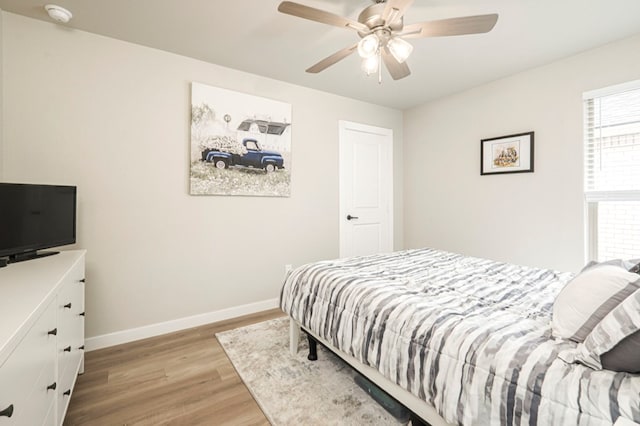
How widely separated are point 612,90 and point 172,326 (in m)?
4.39

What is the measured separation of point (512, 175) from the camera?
306 centimetres

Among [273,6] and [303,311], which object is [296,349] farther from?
[273,6]

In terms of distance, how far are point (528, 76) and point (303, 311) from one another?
3199mm

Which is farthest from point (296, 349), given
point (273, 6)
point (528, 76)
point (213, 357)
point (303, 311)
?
point (528, 76)

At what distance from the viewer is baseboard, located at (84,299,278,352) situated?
2309 millimetres

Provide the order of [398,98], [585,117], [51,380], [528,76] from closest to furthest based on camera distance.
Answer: [51,380], [585,117], [528,76], [398,98]

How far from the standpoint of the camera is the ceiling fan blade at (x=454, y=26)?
1.49m

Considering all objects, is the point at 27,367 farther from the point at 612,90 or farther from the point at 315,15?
the point at 612,90

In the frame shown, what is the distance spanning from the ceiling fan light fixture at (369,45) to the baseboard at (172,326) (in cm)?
256

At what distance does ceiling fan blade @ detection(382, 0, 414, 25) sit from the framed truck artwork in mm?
1749

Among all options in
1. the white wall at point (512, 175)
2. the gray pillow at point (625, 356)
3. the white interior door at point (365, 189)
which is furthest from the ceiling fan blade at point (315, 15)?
the white wall at point (512, 175)

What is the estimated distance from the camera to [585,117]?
2562mm

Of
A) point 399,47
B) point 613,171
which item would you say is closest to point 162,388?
point 399,47

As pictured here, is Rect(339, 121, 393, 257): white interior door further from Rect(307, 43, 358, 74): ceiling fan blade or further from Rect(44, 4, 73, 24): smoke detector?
Rect(44, 4, 73, 24): smoke detector
